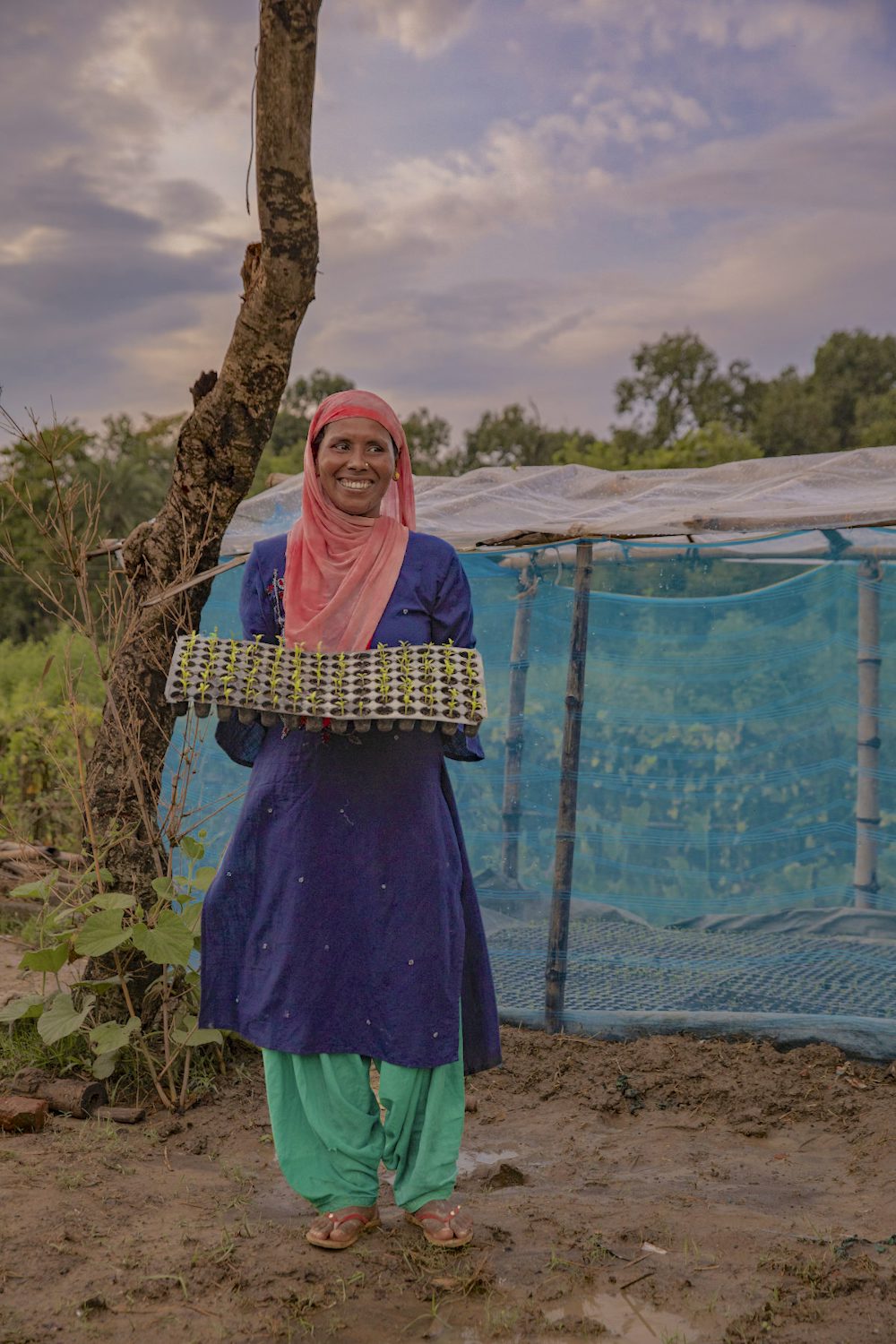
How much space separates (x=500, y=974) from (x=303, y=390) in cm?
2757

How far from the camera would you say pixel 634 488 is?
21.2 feet

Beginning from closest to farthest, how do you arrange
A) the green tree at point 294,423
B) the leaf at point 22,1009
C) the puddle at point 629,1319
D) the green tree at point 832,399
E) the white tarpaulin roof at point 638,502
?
the puddle at point 629,1319
the leaf at point 22,1009
the white tarpaulin roof at point 638,502
the green tree at point 294,423
the green tree at point 832,399

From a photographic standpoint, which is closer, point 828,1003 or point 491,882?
point 828,1003

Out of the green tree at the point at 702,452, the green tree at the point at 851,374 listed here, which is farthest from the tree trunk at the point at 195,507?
the green tree at the point at 851,374

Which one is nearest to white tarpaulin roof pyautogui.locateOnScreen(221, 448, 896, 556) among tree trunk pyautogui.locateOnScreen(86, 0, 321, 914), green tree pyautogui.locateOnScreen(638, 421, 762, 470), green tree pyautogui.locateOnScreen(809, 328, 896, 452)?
tree trunk pyautogui.locateOnScreen(86, 0, 321, 914)

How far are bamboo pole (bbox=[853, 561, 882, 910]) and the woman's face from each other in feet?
10.1

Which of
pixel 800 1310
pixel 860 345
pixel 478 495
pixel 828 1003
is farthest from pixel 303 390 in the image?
pixel 800 1310

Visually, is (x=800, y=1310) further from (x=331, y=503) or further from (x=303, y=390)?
(x=303, y=390)

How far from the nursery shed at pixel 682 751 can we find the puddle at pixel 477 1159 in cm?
117

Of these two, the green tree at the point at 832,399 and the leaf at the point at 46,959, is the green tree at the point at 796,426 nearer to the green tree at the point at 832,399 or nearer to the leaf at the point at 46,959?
the green tree at the point at 832,399

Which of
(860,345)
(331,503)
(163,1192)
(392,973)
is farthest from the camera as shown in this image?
(860,345)

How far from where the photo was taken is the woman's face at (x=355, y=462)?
2928 millimetres

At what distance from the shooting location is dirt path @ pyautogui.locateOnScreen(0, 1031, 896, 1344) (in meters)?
2.54

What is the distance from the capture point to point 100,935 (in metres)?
3.75
